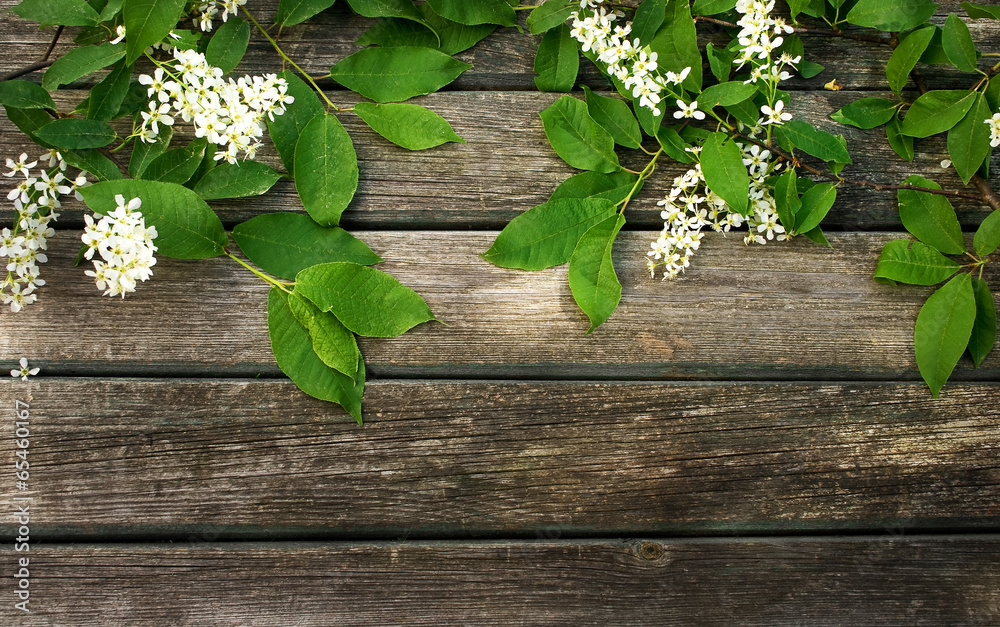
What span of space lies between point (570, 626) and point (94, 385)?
69cm

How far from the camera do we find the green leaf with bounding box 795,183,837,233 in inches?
30.7

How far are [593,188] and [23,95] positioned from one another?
0.71m

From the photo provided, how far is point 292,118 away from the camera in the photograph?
2.56ft

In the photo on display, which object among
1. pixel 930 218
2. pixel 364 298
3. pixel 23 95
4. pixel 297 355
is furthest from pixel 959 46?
pixel 23 95

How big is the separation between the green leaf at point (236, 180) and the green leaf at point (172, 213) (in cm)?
3

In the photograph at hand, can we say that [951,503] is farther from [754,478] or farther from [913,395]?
[754,478]

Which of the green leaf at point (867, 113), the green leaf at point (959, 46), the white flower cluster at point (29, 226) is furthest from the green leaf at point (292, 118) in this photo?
the green leaf at point (959, 46)

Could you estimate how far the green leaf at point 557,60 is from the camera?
2.71ft

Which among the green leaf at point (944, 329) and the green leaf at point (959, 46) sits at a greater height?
the green leaf at point (959, 46)

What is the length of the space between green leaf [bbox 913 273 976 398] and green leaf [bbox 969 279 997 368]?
0.02 metres

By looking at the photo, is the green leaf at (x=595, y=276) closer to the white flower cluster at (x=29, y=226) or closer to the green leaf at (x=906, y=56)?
the green leaf at (x=906, y=56)

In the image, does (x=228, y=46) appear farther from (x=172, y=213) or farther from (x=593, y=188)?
(x=593, y=188)

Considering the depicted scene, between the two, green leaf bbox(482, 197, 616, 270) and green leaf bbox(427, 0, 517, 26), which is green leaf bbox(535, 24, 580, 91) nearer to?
green leaf bbox(427, 0, 517, 26)

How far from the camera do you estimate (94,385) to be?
78 centimetres
